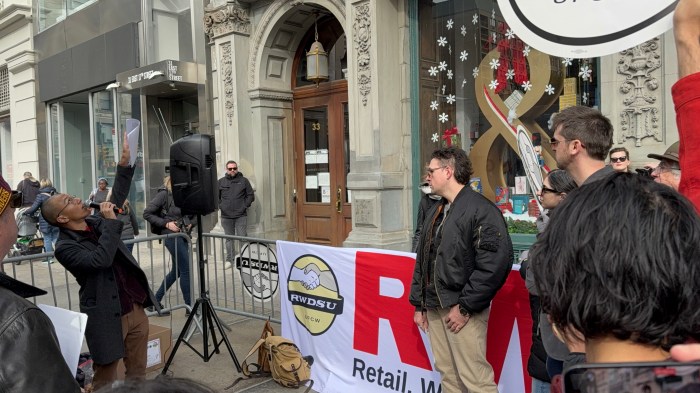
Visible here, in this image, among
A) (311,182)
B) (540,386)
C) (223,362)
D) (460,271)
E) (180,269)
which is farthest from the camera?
(311,182)

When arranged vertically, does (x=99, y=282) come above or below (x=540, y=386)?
above

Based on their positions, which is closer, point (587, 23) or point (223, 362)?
point (587, 23)

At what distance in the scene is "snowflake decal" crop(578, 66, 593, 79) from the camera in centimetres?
639

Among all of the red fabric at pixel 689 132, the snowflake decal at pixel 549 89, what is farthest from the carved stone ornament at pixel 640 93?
the red fabric at pixel 689 132

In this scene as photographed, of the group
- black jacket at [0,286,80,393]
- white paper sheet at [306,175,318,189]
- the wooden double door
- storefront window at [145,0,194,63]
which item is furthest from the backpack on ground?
storefront window at [145,0,194,63]

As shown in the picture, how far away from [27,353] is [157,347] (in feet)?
12.7

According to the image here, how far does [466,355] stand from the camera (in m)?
3.43

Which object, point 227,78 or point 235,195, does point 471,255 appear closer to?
point 235,195

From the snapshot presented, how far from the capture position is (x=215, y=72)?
10789mm

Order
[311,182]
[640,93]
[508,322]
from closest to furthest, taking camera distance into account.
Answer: [508,322], [640,93], [311,182]

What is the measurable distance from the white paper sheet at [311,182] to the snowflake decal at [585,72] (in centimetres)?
532

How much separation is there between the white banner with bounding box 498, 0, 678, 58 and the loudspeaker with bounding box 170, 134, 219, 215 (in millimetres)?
3324

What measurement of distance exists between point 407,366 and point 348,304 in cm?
75

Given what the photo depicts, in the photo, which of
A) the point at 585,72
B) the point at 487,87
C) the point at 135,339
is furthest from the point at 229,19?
the point at 135,339
